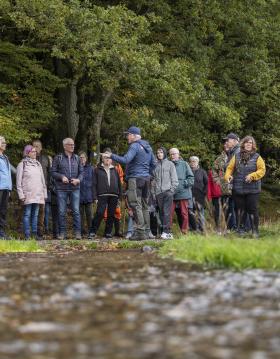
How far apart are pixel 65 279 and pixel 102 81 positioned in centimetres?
1382

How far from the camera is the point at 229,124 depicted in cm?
2645

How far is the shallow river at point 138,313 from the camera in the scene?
478cm

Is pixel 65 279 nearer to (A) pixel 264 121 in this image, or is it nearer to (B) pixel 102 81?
(B) pixel 102 81

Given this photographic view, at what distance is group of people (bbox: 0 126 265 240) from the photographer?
51.2 ft

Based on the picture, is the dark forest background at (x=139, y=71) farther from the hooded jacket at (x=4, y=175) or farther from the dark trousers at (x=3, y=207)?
the dark trousers at (x=3, y=207)

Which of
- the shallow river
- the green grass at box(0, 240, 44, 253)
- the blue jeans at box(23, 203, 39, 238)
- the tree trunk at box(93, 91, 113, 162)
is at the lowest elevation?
the shallow river

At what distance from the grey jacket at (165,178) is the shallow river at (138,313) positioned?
301 inches

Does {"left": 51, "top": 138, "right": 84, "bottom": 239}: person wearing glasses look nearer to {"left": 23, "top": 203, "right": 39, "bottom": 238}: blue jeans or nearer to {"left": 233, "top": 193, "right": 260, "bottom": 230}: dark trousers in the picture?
{"left": 23, "top": 203, "right": 39, "bottom": 238}: blue jeans

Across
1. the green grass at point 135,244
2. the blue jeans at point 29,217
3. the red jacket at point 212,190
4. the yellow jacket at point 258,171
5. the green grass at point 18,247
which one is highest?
the yellow jacket at point 258,171

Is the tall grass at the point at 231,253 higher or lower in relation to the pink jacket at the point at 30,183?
lower

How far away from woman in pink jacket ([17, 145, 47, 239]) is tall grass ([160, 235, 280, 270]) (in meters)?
6.50

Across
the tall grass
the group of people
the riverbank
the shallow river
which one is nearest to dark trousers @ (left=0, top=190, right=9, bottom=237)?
the group of people

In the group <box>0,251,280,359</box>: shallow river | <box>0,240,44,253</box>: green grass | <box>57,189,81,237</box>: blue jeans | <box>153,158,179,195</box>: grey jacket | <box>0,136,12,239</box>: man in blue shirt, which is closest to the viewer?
<box>0,251,280,359</box>: shallow river

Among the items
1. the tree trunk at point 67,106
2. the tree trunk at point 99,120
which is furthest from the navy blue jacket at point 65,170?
the tree trunk at point 67,106
